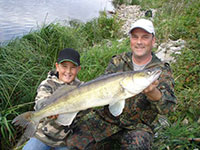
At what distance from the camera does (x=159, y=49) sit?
5.84 meters

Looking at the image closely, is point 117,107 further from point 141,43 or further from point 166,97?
point 141,43

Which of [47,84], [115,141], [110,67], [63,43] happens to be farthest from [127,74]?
[63,43]

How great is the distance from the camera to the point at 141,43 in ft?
9.73

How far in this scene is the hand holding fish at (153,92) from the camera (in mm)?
2244

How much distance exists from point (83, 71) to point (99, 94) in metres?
2.42

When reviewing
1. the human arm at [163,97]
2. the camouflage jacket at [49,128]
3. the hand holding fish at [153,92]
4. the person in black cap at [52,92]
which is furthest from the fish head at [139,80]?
the camouflage jacket at [49,128]

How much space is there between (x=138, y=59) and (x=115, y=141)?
1401 millimetres

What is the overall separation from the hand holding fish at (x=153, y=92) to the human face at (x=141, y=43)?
747 mm

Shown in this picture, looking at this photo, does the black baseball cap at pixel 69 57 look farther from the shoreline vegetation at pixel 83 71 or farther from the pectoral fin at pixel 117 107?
the shoreline vegetation at pixel 83 71

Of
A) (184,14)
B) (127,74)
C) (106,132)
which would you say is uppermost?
(184,14)

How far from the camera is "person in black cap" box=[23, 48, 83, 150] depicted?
271 centimetres

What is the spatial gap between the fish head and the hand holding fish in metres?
0.14

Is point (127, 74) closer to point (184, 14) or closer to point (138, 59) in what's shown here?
point (138, 59)

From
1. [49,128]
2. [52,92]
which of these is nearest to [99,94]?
[52,92]
